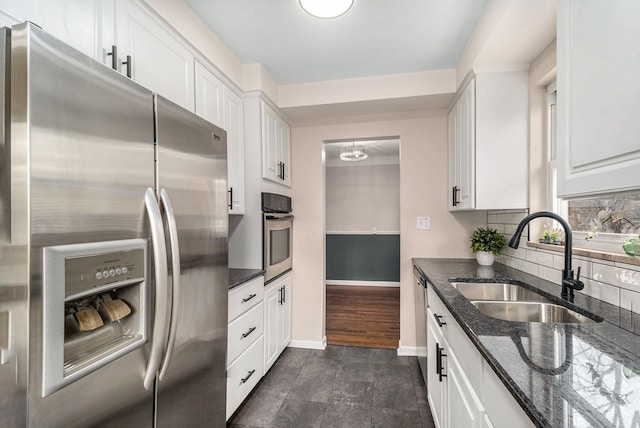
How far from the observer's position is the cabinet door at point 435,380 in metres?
1.55

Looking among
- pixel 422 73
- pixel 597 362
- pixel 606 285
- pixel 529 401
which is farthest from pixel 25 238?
pixel 422 73

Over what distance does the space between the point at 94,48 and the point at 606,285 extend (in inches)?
93.8

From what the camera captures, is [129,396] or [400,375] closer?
[129,396]

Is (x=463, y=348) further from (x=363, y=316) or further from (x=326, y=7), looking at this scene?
(x=363, y=316)

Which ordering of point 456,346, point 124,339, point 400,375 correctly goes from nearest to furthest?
point 124,339
point 456,346
point 400,375

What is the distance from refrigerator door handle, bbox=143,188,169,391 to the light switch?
2.43 metres

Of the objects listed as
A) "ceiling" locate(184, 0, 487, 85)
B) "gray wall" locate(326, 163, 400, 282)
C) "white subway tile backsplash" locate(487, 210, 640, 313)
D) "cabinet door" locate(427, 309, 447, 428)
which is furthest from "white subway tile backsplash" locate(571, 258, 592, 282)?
"gray wall" locate(326, 163, 400, 282)

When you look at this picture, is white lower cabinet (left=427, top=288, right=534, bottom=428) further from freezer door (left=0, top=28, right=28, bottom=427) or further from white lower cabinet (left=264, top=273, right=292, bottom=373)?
white lower cabinet (left=264, top=273, right=292, bottom=373)

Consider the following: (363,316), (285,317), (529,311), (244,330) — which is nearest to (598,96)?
(529,311)

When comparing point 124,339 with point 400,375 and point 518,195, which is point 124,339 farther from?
point 518,195

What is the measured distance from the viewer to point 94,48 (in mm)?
1164

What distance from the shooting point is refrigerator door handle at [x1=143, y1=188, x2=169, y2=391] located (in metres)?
0.94

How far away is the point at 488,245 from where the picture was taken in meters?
2.41

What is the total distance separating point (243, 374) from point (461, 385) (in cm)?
140
